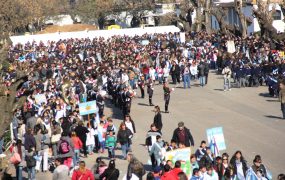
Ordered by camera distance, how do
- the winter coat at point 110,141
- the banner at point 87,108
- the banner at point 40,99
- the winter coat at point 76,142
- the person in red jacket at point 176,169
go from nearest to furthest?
1. the person in red jacket at point 176,169
2. the winter coat at point 76,142
3. the winter coat at point 110,141
4. the banner at point 87,108
5. the banner at point 40,99

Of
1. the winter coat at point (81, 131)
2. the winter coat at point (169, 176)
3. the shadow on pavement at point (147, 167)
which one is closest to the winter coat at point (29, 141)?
the winter coat at point (81, 131)

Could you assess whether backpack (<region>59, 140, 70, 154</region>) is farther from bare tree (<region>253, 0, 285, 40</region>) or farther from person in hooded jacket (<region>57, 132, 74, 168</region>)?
bare tree (<region>253, 0, 285, 40</region>)

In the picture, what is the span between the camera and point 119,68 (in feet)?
127

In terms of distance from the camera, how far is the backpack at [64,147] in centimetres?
2205

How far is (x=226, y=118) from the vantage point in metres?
30.8

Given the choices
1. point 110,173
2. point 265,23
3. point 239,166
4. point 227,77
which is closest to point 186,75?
point 227,77

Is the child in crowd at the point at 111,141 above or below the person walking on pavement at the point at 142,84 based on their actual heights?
below

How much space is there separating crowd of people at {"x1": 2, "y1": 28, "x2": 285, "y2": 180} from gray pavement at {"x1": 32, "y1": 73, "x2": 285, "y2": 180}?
1.99 feet

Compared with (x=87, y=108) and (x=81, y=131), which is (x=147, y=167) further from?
(x=87, y=108)

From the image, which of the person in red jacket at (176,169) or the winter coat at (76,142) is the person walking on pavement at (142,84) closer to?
the winter coat at (76,142)

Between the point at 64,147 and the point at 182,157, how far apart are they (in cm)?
376

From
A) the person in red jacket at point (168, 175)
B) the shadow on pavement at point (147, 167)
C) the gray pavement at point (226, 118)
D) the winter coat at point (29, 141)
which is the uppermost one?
the winter coat at point (29, 141)

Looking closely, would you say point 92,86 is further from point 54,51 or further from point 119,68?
point 54,51

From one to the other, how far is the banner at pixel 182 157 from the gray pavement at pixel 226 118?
108 inches
